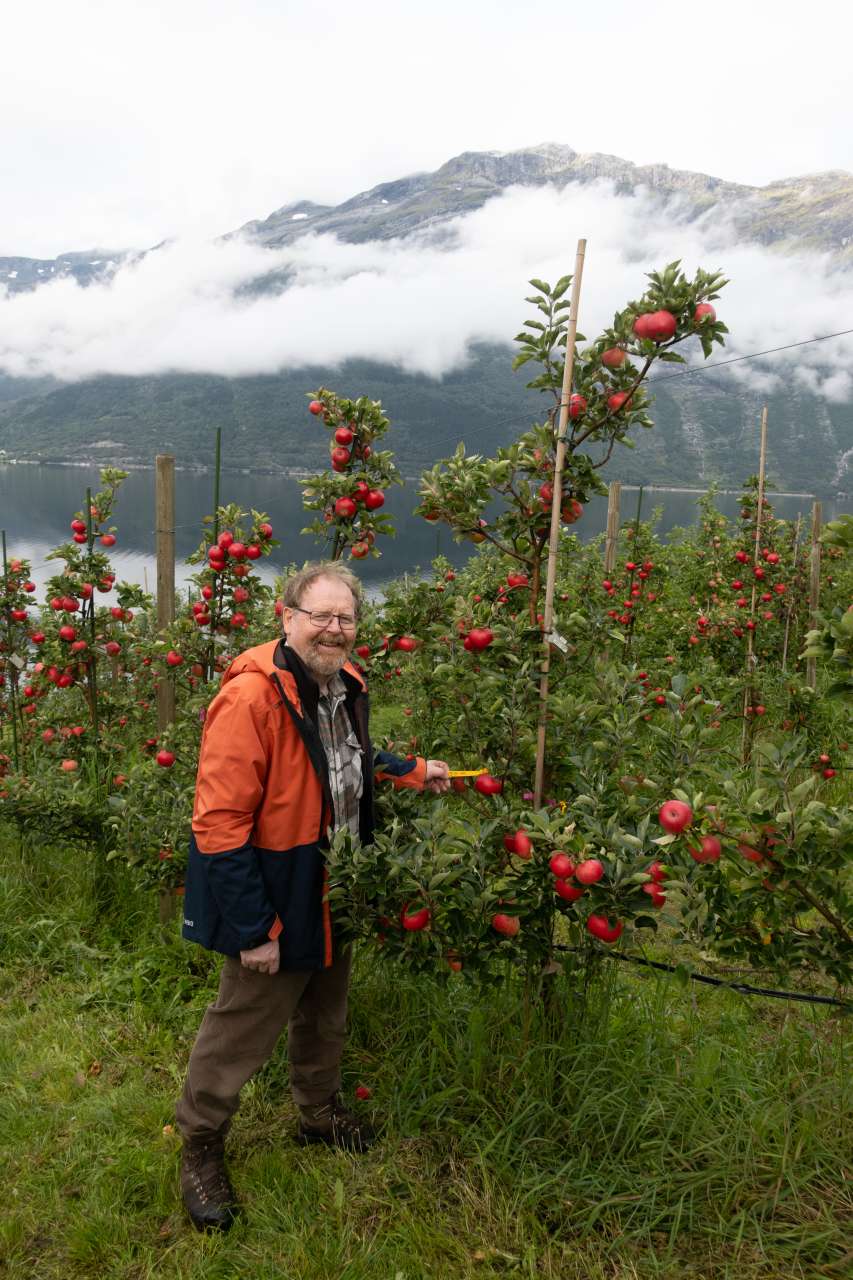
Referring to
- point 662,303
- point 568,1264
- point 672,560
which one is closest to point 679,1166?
point 568,1264

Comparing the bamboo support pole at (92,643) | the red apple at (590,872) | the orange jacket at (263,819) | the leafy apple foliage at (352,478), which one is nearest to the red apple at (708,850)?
the red apple at (590,872)

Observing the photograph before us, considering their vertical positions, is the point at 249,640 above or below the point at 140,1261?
above

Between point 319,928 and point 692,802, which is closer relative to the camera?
point 692,802

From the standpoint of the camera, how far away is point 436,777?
8.93 ft

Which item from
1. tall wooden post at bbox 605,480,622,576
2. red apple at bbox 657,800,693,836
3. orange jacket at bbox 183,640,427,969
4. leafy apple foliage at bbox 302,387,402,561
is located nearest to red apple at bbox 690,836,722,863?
red apple at bbox 657,800,693,836

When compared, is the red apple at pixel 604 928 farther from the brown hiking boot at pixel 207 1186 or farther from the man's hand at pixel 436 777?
the brown hiking boot at pixel 207 1186

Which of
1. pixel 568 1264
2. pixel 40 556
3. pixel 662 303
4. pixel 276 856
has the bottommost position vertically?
pixel 40 556

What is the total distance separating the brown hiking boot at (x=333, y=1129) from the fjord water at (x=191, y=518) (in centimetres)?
3289

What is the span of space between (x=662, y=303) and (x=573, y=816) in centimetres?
166

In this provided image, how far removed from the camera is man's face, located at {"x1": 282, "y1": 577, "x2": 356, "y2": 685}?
2.30 m

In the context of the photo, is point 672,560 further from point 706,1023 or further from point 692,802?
point 692,802

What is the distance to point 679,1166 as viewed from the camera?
2.37 m

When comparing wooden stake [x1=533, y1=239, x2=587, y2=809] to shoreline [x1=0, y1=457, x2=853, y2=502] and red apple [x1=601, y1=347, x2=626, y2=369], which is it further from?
shoreline [x1=0, y1=457, x2=853, y2=502]

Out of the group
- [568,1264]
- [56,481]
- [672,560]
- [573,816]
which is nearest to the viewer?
[568,1264]
